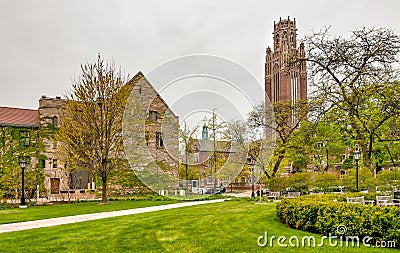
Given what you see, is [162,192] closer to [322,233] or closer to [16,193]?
[16,193]

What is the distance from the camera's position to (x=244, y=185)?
5512 cm

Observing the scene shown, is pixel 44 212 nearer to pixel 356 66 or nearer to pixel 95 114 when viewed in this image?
pixel 95 114

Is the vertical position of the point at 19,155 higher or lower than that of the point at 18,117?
lower

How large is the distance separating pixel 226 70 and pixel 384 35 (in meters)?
8.27

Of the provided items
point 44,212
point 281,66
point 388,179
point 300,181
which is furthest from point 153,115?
point 281,66

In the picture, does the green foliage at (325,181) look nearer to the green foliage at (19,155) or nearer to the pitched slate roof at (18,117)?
the green foliage at (19,155)

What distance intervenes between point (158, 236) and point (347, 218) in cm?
518

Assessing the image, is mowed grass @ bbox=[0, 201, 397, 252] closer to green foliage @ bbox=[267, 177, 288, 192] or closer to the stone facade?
green foliage @ bbox=[267, 177, 288, 192]

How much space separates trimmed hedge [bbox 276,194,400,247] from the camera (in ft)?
31.8

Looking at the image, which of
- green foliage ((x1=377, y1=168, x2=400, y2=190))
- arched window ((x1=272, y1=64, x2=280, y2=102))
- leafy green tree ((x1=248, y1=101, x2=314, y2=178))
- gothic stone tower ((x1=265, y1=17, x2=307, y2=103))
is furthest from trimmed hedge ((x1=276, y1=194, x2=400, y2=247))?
arched window ((x1=272, y1=64, x2=280, y2=102))

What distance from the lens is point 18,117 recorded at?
4250 centimetres
